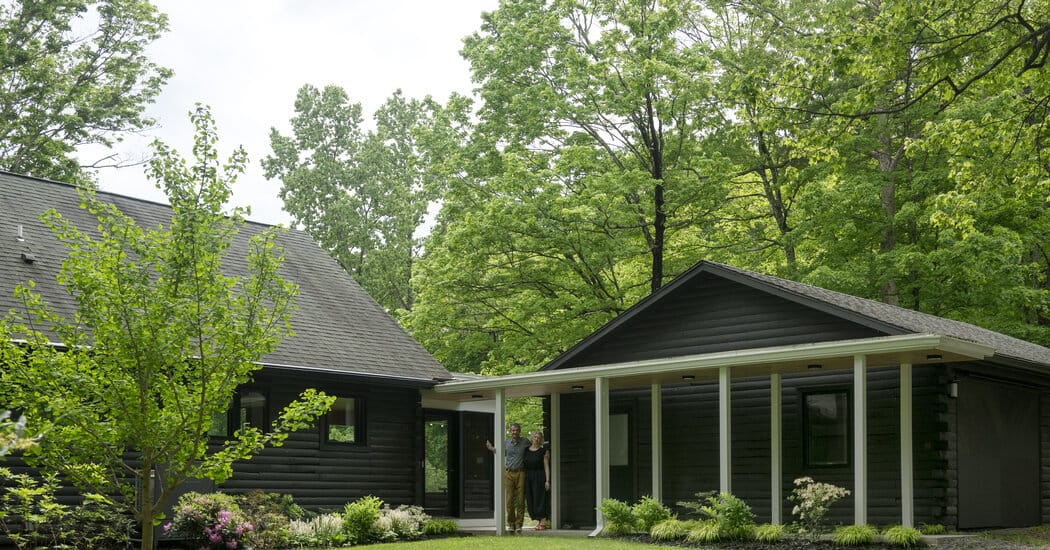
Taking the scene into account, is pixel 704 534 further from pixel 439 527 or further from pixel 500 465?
pixel 439 527

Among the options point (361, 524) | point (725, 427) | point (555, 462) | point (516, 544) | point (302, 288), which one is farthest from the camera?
point (302, 288)

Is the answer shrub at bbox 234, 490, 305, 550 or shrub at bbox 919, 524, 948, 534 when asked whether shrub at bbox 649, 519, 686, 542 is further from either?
shrub at bbox 234, 490, 305, 550

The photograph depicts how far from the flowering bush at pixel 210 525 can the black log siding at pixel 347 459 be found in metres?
1.78

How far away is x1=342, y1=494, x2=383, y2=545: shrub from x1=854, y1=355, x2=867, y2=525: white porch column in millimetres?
7228

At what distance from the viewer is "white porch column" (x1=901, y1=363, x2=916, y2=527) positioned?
45.9 feet

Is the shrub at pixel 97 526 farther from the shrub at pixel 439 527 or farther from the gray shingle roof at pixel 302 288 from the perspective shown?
the shrub at pixel 439 527

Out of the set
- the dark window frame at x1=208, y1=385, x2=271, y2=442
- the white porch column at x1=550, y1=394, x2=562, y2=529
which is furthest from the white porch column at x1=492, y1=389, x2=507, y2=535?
the dark window frame at x1=208, y1=385, x2=271, y2=442

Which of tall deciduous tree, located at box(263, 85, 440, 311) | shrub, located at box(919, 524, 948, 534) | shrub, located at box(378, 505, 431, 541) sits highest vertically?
tall deciduous tree, located at box(263, 85, 440, 311)

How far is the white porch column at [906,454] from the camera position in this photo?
1400 centimetres

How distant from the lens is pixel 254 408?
1850cm

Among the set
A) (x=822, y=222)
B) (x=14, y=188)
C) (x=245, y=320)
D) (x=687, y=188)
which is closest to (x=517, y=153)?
(x=687, y=188)

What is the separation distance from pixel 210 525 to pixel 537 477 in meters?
6.00

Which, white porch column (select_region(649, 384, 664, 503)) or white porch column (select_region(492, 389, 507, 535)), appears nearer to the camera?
white porch column (select_region(649, 384, 664, 503))

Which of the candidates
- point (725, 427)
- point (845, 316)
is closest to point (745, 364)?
point (725, 427)
